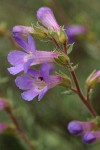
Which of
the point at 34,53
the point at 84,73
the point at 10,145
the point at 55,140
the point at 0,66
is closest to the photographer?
the point at 34,53

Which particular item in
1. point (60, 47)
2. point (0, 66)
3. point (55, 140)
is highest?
point (0, 66)

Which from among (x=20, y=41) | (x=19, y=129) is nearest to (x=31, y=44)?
(x=20, y=41)

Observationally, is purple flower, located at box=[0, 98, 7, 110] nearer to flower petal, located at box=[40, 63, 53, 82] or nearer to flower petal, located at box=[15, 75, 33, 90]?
flower petal, located at box=[15, 75, 33, 90]

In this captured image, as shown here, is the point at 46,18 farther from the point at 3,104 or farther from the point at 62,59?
the point at 3,104

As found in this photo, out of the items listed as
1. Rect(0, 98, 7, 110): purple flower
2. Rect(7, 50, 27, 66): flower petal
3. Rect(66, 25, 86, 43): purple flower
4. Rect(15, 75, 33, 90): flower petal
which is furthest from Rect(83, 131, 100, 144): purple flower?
Rect(66, 25, 86, 43): purple flower

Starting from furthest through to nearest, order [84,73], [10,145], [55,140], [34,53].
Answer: [84,73] < [10,145] < [55,140] < [34,53]

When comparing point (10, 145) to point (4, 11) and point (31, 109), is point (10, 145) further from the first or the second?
point (4, 11)

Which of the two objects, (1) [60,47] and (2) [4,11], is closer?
(1) [60,47]

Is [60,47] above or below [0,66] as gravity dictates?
below

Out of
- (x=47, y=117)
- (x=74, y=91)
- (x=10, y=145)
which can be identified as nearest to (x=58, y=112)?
(x=47, y=117)
